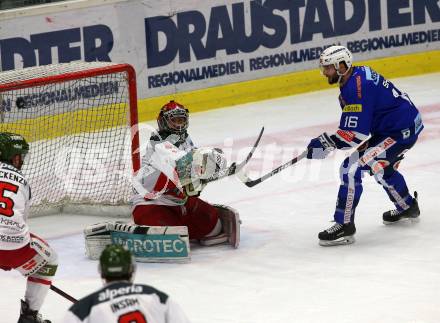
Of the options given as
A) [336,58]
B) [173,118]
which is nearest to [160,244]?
[173,118]

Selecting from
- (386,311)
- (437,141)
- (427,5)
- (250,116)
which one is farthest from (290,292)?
(427,5)

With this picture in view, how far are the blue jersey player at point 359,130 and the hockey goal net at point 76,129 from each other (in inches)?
56.7

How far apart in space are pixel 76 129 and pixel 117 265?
15.8 feet

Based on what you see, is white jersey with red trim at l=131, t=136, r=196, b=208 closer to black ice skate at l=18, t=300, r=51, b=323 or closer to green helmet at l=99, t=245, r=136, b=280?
black ice skate at l=18, t=300, r=51, b=323

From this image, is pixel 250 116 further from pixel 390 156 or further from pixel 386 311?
pixel 386 311

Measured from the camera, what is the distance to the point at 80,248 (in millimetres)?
6730

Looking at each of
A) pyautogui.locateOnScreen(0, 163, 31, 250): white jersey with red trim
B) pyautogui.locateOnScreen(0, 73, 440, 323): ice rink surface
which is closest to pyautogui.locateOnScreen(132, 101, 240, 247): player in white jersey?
pyautogui.locateOnScreen(0, 73, 440, 323): ice rink surface

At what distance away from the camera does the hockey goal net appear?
736cm

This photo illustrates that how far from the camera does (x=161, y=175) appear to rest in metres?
6.41

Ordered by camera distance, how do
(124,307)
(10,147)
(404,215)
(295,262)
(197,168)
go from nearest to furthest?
(124,307), (10,147), (295,262), (197,168), (404,215)

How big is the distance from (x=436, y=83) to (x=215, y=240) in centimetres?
497

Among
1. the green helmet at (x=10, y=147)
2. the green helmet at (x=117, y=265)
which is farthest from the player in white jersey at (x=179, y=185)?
the green helmet at (x=117, y=265)

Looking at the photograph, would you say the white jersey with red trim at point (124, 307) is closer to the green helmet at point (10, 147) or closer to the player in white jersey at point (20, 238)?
Answer: the player in white jersey at point (20, 238)

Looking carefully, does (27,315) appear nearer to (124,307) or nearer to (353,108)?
(124,307)
